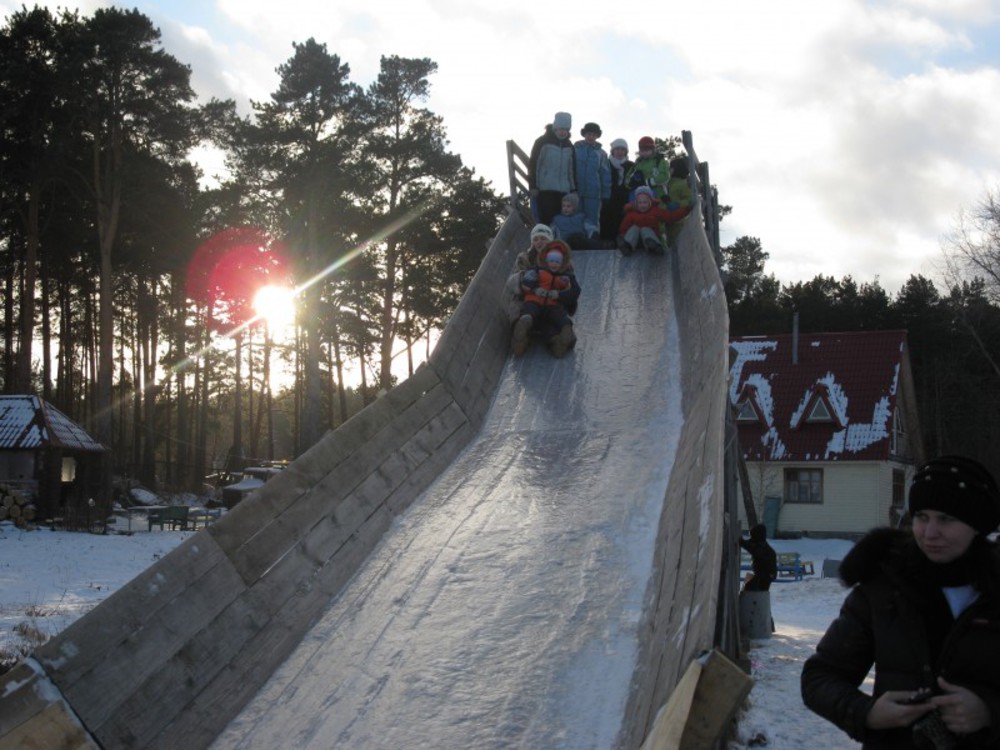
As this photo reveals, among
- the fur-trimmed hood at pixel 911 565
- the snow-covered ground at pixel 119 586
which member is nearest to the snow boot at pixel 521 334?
the snow-covered ground at pixel 119 586

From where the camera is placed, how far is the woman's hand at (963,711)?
7.70 ft

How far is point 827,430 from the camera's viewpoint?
120ft

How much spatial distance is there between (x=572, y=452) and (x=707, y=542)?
3.63 m

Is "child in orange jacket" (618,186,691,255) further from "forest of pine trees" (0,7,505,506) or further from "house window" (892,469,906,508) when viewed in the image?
"house window" (892,469,906,508)

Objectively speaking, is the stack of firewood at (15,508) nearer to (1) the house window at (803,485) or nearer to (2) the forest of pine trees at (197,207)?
(2) the forest of pine trees at (197,207)

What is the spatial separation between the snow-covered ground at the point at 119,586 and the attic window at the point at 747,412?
11191 millimetres

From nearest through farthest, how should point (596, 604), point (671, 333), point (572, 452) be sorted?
point (596, 604)
point (572, 452)
point (671, 333)

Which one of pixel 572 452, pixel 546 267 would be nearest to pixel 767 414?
pixel 546 267

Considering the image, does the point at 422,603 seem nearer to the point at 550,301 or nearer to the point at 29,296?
the point at 550,301

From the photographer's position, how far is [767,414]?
123 ft

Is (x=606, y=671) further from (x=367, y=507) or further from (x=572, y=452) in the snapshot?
(x=572, y=452)

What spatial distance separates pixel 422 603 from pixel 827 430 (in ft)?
107

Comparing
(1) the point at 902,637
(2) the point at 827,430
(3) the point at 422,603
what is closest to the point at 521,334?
(3) the point at 422,603

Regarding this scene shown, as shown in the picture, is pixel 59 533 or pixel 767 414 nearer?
pixel 59 533
